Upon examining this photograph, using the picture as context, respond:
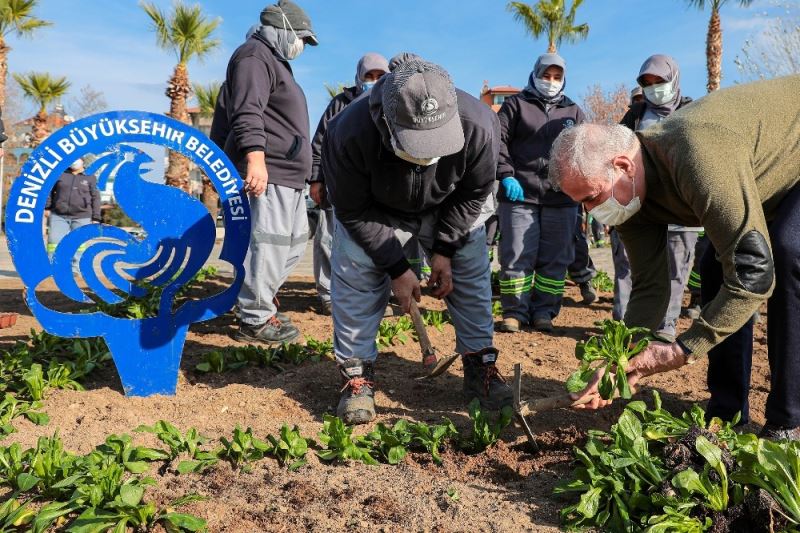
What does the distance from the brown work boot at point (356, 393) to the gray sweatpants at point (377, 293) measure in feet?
0.17

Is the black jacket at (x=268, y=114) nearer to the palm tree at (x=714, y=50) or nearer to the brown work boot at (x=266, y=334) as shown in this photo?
the brown work boot at (x=266, y=334)

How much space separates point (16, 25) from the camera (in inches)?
662

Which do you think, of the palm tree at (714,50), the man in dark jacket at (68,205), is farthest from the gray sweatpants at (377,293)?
the palm tree at (714,50)

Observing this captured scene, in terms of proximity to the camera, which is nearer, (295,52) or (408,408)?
(408,408)

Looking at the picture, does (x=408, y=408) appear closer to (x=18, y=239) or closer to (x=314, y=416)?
(x=314, y=416)

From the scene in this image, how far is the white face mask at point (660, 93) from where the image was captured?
5.15m

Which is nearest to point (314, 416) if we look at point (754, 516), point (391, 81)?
point (391, 81)

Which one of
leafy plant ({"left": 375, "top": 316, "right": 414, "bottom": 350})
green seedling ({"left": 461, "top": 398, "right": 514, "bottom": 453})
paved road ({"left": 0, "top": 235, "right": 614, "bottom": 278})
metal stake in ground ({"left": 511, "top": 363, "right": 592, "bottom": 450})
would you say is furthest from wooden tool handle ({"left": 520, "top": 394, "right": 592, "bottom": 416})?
paved road ({"left": 0, "top": 235, "right": 614, "bottom": 278})

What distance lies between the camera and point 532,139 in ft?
18.4

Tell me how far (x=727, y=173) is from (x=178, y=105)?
64.3 ft

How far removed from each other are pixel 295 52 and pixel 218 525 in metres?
3.49

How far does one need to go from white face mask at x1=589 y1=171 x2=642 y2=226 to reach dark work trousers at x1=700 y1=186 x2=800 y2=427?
54cm

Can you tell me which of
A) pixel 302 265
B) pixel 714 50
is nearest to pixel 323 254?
pixel 302 265

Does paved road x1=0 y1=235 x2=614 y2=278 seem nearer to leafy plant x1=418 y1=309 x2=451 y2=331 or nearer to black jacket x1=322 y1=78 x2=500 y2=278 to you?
leafy plant x1=418 y1=309 x2=451 y2=331
